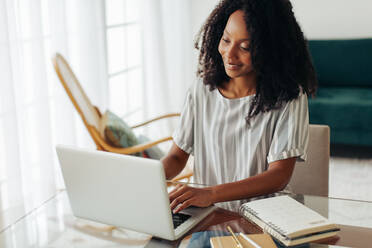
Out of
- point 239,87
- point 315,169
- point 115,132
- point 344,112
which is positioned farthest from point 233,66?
point 344,112

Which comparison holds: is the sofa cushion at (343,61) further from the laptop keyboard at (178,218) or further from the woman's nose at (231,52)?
the laptop keyboard at (178,218)

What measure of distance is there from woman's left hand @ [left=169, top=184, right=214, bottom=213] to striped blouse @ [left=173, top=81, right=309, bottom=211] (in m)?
0.12

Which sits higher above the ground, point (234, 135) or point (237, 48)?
point (237, 48)

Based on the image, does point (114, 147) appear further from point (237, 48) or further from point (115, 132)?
point (237, 48)

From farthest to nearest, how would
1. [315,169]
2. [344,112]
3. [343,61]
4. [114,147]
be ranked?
[343,61] < [344,112] < [114,147] < [315,169]

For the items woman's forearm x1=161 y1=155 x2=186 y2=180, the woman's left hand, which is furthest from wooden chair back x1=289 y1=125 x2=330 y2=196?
the woman's left hand

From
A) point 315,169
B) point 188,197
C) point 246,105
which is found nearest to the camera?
point 188,197

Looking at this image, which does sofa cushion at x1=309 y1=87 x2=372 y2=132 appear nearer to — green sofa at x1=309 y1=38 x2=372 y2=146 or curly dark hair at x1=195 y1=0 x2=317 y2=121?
green sofa at x1=309 y1=38 x2=372 y2=146

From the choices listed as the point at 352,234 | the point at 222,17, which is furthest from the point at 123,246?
the point at 222,17

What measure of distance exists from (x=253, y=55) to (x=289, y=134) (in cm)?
25

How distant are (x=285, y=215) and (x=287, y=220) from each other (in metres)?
0.03

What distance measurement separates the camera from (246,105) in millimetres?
1579

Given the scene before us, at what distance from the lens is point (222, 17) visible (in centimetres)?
161

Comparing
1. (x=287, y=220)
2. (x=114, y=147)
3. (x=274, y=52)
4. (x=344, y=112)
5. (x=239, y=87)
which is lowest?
(x=344, y=112)
